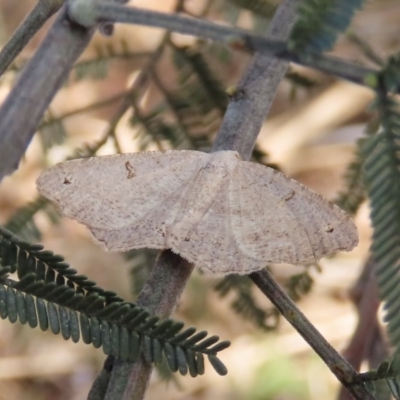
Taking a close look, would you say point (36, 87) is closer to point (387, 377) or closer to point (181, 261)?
point (181, 261)

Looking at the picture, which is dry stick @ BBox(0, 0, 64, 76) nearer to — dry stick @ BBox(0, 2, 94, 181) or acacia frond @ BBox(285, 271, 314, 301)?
dry stick @ BBox(0, 2, 94, 181)

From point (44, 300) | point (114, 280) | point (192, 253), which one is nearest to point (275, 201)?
point (192, 253)

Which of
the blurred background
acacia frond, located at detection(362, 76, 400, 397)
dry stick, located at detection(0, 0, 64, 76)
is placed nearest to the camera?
acacia frond, located at detection(362, 76, 400, 397)

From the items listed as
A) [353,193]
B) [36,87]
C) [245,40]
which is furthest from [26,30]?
[353,193]

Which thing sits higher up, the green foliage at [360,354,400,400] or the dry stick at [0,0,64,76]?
the dry stick at [0,0,64,76]

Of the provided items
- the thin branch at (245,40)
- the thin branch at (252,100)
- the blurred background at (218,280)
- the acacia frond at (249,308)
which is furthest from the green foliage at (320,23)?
the blurred background at (218,280)

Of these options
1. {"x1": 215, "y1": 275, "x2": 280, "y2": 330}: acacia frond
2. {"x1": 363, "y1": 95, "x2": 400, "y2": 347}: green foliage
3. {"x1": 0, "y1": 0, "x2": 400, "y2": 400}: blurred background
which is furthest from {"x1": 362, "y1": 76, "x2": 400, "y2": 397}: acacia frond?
{"x1": 0, "y1": 0, "x2": 400, "y2": 400}: blurred background

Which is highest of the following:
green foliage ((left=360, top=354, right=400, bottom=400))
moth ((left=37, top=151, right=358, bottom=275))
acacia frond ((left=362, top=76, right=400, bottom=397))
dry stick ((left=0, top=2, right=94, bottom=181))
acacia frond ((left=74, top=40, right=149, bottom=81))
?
acacia frond ((left=74, top=40, right=149, bottom=81))
